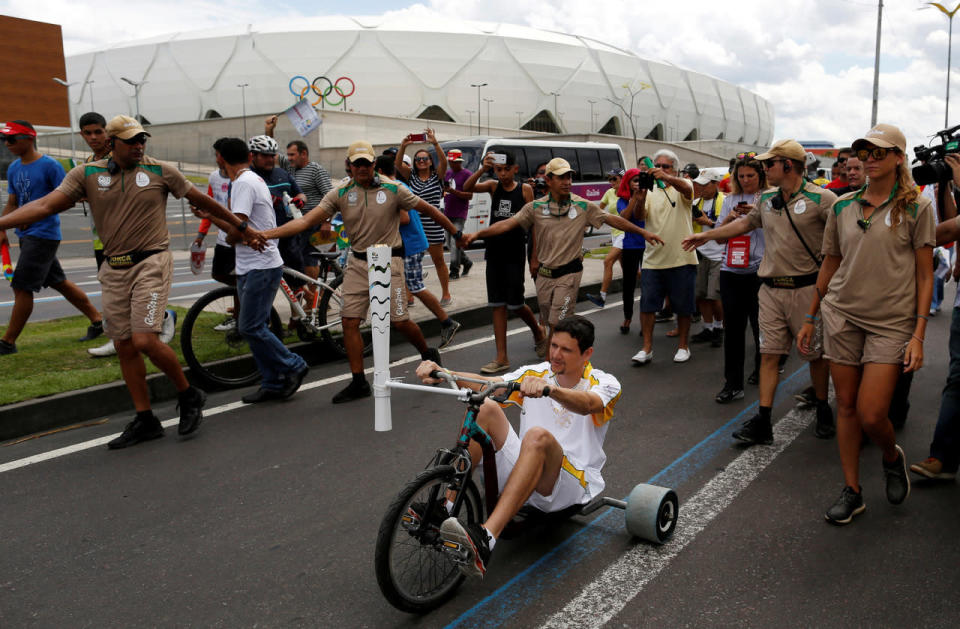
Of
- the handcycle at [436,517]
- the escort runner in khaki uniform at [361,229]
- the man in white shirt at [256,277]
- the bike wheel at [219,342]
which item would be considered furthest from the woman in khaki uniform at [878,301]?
the bike wheel at [219,342]

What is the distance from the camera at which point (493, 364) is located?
704 centimetres

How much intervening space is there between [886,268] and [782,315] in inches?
54.0

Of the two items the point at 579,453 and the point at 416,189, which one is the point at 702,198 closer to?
the point at 416,189

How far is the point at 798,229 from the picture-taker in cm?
494

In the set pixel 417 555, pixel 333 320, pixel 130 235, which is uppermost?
pixel 130 235

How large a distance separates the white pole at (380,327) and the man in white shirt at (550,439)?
0.25 m

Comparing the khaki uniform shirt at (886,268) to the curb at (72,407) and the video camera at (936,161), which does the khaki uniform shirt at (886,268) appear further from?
the curb at (72,407)

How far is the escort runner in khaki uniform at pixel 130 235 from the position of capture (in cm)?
480

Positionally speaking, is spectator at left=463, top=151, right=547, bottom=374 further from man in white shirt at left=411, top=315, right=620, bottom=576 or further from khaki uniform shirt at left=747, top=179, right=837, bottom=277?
man in white shirt at left=411, top=315, right=620, bottom=576

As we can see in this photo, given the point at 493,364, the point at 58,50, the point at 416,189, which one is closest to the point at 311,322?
the point at 493,364

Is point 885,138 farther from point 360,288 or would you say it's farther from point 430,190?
point 430,190

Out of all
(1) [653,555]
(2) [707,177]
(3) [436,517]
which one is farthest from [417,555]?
(2) [707,177]

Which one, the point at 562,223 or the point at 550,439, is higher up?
the point at 562,223

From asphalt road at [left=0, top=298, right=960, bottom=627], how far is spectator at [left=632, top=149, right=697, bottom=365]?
6.03ft
